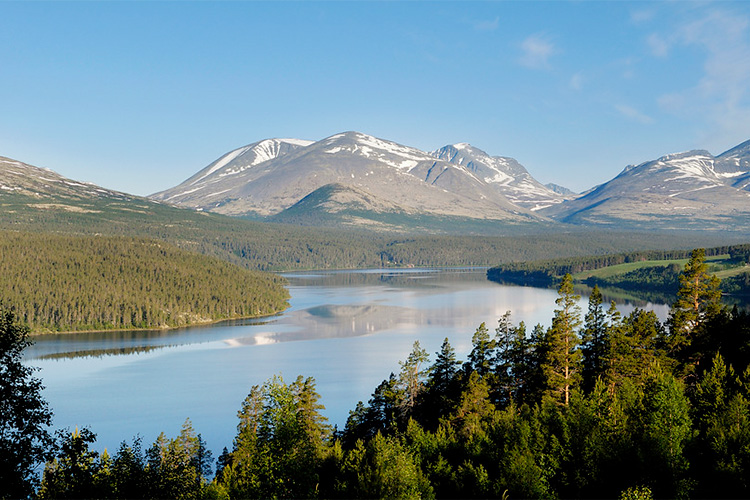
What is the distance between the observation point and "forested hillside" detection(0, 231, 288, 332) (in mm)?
130500

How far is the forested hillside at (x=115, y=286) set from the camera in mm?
130500

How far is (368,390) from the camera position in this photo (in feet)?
256

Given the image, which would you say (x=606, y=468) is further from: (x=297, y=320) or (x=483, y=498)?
(x=297, y=320)

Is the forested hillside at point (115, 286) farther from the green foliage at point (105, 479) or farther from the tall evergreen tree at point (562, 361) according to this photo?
→ the tall evergreen tree at point (562, 361)

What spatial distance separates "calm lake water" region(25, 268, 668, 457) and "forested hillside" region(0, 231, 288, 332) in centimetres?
865

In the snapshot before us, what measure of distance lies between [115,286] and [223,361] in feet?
183

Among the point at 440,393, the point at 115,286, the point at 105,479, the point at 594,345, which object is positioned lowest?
the point at 440,393

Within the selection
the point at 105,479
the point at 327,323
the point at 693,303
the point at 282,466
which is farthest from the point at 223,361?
the point at 282,466

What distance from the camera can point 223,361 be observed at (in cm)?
10012

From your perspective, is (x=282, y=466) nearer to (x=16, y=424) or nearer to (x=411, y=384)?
(x=16, y=424)

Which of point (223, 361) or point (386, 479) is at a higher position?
point (386, 479)

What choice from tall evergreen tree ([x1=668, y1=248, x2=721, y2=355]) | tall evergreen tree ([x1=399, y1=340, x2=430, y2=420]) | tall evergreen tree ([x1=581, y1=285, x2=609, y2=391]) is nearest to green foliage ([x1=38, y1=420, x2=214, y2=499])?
tall evergreen tree ([x1=399, y1=340, x2=430, y2=420])

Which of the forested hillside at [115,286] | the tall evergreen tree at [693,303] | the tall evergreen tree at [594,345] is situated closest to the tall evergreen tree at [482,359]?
the tall evergreen tree at [594,345]

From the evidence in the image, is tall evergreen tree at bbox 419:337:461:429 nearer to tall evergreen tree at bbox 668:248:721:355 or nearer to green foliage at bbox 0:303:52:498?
tall evergreen tree at bbox 668:248:721:355
